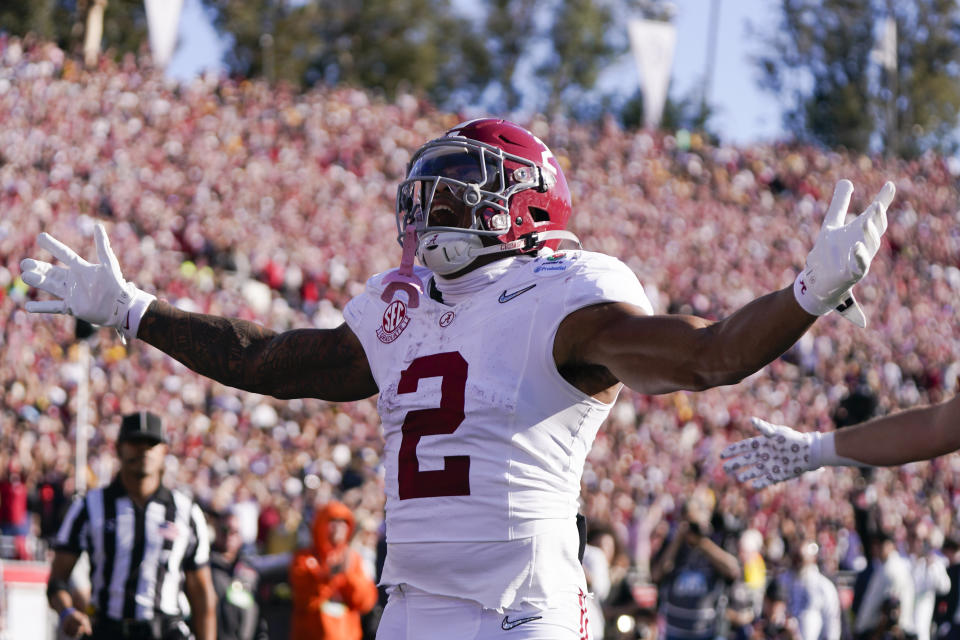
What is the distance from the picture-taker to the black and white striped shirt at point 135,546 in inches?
222

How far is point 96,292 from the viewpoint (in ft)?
12.2

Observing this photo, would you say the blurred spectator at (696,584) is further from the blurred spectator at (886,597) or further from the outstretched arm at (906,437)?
the outstretched arm at (906,437)

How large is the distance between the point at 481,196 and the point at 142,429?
9.71ft

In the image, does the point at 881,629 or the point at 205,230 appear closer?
the point at 881,629

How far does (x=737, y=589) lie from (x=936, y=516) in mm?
8965

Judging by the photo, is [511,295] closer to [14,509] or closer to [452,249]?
[452,249]

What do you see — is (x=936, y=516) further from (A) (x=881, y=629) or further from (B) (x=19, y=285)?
(B) (x=19, y=285)

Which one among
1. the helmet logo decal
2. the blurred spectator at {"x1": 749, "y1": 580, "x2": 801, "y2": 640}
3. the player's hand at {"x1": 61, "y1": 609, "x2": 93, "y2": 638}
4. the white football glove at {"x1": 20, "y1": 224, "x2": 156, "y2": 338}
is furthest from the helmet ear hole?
the blurred spectator at {"x1": 749, "y1": 580, "x2": 801, "y2": 640}

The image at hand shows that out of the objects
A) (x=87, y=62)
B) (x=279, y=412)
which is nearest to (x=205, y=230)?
(x=279, y=412)

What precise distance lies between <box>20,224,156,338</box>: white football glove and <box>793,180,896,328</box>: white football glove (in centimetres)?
191

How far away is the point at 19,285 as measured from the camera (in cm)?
1491

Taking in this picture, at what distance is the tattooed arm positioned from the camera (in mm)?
3572

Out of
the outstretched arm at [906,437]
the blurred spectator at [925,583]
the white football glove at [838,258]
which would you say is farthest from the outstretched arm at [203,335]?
the blurred spectator at [925,583]

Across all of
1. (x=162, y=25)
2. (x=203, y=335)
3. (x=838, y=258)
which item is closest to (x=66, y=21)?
(x=162, y=25)
